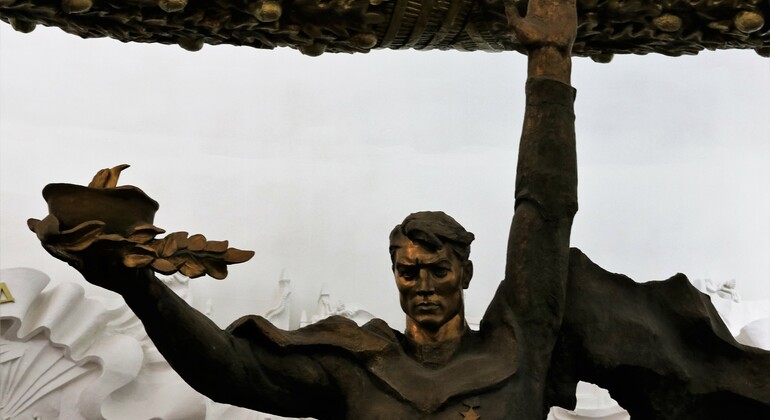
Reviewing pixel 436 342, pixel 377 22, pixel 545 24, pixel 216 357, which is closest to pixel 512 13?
pixel 545 24

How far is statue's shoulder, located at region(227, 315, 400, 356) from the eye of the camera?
7.36ft

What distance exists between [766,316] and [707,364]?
1.21 metres

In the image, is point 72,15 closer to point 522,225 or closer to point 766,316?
point 522,225

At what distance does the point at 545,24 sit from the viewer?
7.72 feet

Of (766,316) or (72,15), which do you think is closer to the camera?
(72,15)

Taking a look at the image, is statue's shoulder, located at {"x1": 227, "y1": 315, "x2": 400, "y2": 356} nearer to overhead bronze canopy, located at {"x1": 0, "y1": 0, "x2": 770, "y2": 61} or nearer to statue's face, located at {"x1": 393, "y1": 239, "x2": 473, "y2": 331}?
statue's face, located at {"x1": 393, "y1": 239, "x2": 473, "y2": 331}

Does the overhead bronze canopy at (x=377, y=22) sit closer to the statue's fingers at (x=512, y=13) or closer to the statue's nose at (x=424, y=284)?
the statue's fingers at (x=512, y=13)

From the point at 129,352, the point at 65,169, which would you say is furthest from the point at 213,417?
the point at 65,169

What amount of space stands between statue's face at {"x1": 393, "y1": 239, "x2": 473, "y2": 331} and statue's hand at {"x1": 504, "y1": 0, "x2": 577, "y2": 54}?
0.32 m

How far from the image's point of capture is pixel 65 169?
3.65m

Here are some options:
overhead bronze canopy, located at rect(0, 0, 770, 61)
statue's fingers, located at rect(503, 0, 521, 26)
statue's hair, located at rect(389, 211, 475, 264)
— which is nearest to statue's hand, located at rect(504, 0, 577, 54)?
statue's fingers, located at rect(503, 0, 521, 26)

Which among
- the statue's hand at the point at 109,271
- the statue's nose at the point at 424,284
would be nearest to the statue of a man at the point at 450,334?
the statue's nose at the point at 424,284

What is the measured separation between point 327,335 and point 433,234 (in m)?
0.20

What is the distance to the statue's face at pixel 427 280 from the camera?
2252 mm
